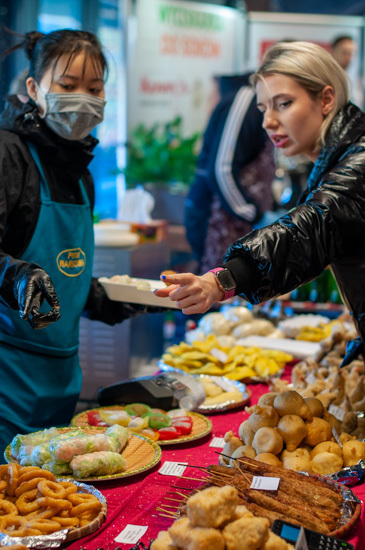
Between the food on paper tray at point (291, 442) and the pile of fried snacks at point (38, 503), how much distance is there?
44cm

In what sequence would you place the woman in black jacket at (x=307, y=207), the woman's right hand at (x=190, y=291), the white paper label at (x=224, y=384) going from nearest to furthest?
the woman's right hand at (x=190, y=291) < the woman in black jacket at (x=307, y=207) < the white paper label at (x=224, y=384)

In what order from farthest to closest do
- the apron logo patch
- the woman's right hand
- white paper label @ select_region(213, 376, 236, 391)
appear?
white paper label @ select_region(213, 376, 236, 391) < the apron logo patch < the woman's right hand

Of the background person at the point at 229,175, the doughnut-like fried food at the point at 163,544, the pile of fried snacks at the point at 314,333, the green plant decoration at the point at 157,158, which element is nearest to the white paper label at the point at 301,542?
the doughnut-like fried food at the point at 163,544

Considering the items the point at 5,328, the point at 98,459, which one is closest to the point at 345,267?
the point at 98,459

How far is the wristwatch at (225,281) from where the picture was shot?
1.83 m

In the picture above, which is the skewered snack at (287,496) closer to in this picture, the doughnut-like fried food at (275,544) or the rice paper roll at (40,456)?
the doughnut-like fried food at (275,544)

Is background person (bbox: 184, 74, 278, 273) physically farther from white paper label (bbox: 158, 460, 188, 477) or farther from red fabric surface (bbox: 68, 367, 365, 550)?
white paper label (bbox: 158, 460, 188, 477)

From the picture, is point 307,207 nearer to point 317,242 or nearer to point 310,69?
point 317,242

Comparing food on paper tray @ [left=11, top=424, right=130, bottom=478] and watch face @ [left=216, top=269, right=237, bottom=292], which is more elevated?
watch face @ [left=216, top=269, right=237, bottom=292]

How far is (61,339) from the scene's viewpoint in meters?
2.38

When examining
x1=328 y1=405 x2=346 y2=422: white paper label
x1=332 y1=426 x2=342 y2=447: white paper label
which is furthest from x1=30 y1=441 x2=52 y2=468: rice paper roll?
x1=328 y1=405 x2=346 y2=422: white paper label

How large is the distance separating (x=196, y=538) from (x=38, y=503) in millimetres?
442

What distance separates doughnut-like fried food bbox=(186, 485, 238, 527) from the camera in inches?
52.7

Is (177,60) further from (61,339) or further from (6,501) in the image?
(6,501)
